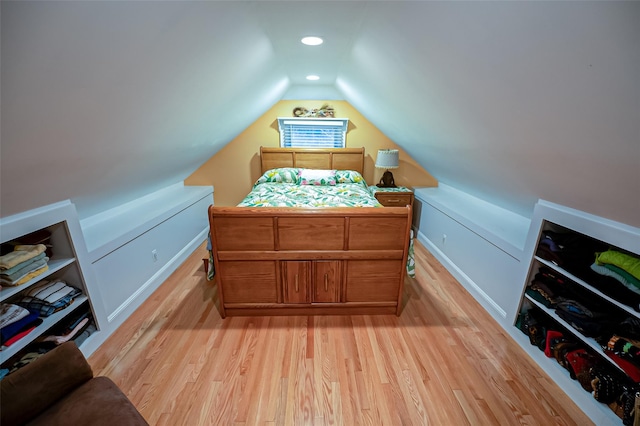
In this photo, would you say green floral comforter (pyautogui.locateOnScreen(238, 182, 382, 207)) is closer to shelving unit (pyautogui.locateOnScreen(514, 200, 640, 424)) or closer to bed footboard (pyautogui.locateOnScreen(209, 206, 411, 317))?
bed footboard (pyautogui.locateOnScreen(209, 206, 411, 317))

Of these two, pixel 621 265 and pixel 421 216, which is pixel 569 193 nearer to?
pixel 621 265

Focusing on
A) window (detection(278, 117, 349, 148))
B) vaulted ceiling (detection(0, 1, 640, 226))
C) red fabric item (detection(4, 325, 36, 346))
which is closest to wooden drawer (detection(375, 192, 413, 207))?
window (detection(278, 117, 349, 148))

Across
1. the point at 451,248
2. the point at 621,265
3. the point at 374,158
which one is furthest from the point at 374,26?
the point at 374,158

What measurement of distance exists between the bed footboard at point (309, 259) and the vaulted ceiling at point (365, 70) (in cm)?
72

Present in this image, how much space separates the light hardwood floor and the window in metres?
2.56

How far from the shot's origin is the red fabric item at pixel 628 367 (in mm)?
1201

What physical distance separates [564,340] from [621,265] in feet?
1.97

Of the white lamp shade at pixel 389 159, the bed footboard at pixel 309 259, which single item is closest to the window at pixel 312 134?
the white lamp shade at pixel 389 159

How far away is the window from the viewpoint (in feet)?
12.6

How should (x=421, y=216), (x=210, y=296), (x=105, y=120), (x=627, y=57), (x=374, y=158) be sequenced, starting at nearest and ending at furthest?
(x=627, y=57) < (x=105, y=120) < (x=210, y=296) < (x=421, y=216) < (x=374, y=158)

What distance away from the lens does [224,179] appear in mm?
3982

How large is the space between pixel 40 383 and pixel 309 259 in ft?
4.65

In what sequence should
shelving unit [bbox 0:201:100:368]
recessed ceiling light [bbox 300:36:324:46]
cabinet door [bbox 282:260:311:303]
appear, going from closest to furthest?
1. shelving unit [bbox 0:201:100:368]
2. recessed ceiling light [bbox 300:36:324:46]
3. cabinet door [bbox 282:260:311:303]

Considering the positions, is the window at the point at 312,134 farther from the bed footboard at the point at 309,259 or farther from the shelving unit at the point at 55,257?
the shelving unit at the point at 55,257
